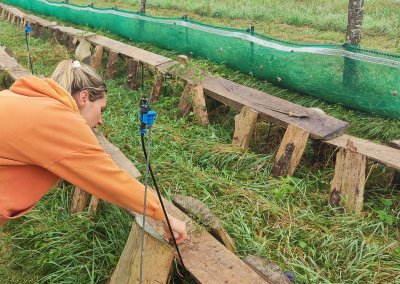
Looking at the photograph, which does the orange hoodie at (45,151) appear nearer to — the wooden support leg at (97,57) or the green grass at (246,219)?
the green grass at (246,219)

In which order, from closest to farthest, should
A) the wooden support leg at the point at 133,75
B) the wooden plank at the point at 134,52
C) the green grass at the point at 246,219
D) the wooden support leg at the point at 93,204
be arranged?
the green grass at the point at 246,219, the wooden support leg at the point at 93,204, the wooden plank at the point at 134,52, the wooden support leg at the point at 133,75

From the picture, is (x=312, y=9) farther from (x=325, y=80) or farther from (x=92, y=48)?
(x=325, y=80)

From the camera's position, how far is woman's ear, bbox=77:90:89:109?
6.31ft

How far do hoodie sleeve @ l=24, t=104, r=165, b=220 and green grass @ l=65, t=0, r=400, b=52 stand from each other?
7383 millimetres

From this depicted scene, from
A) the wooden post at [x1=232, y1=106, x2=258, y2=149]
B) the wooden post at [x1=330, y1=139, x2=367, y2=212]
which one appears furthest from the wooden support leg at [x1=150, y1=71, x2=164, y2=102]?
the wooden post at [x1=330, y1=139, x2=367, y2=212]

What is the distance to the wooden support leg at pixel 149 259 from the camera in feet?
7.41

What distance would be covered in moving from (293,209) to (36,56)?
6525 millimetres

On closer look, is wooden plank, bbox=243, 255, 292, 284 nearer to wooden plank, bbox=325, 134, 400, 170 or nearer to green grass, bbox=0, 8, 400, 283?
green grass, bbox=0, 8, 400, 283

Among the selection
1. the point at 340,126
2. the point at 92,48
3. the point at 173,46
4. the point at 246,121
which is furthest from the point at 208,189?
the point at 92,48

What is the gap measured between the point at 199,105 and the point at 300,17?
688cm

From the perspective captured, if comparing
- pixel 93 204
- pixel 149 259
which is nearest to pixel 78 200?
pixel 93 204

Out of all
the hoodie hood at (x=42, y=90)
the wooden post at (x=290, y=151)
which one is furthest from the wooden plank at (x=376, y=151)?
the hoodie hood at (x=42, y=90)

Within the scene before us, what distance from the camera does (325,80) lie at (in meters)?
5.18

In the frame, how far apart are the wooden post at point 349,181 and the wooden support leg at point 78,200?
6.80 feet
